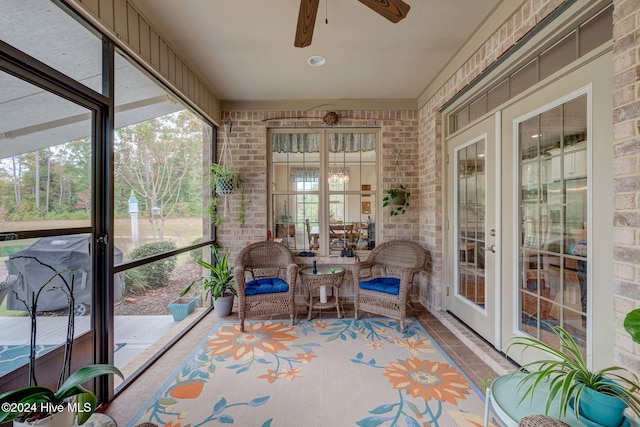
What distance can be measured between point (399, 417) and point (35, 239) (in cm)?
235

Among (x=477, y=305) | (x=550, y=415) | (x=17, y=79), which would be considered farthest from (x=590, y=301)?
(x=17, y=79)

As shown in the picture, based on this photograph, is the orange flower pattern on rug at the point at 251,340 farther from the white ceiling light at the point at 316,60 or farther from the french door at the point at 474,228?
the white ceiling light at the point at 316,60

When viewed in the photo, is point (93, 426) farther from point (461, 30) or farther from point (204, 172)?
point (461, 30)

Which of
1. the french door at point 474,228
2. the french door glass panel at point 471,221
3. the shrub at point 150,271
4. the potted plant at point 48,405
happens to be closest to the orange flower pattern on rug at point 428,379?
the french door at point 474,228

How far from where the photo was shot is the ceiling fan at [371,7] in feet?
5.03

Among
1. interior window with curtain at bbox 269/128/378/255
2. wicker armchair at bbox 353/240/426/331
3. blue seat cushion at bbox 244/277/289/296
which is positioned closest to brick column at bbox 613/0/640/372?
wicker armchair at bbox 353/240/426/331

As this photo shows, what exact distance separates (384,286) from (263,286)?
1.35 m

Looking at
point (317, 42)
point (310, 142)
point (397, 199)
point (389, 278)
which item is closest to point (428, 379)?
point (389, 278)

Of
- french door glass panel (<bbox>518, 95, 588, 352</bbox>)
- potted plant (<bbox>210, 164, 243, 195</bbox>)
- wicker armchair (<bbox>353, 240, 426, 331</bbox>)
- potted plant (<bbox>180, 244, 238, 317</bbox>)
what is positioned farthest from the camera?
potted plant (<bbox>210, 164, 243, 195</bbox>)

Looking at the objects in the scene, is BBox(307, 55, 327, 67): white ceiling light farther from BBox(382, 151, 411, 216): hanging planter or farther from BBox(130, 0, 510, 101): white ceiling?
BBox(382, 151, 411, 216): hanging planter

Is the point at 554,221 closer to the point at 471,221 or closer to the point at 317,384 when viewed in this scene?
the point at 471,221

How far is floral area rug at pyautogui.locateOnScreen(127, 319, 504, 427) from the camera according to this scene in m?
1.71

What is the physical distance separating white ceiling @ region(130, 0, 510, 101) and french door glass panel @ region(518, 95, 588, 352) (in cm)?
111

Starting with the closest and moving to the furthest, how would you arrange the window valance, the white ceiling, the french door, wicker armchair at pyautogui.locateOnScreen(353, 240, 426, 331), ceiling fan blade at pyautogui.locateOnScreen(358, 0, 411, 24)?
1. ceiling fan blade at pyautogui.locateOnScreen(358, 0, 411, 24)
2. the white ceiling
3. the french door
4. wicker armchair at pyautogui.locateOnScreen(353, 240, 426, 331)
5. the window valance
